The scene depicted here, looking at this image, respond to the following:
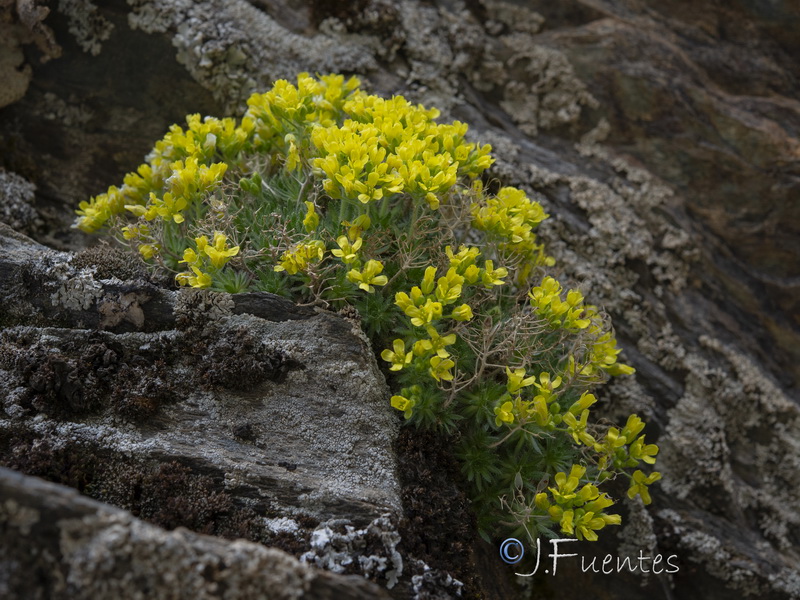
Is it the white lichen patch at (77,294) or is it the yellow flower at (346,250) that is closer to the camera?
the yellow flower at (346,250)

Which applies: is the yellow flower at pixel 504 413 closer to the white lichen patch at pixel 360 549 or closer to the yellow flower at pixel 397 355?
the yellow flower at pixel 397 355

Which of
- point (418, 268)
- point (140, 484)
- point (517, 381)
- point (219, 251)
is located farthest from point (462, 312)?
point (140, 484)

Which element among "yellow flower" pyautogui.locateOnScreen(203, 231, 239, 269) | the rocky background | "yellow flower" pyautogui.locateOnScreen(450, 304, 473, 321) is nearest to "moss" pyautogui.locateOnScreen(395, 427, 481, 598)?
the rocky background

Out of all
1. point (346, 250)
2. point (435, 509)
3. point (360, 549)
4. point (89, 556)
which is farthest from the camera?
point (346, 250)

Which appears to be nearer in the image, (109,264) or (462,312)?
(462,312)

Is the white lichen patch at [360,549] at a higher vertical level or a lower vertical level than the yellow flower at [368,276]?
lower

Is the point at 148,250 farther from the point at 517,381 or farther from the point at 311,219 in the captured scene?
the point at 517,381

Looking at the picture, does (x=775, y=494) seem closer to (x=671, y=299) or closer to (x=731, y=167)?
(x=671, y=299)

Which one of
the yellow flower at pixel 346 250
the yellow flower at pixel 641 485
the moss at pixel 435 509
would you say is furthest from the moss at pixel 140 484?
the yellow flower at pixel 641 485
